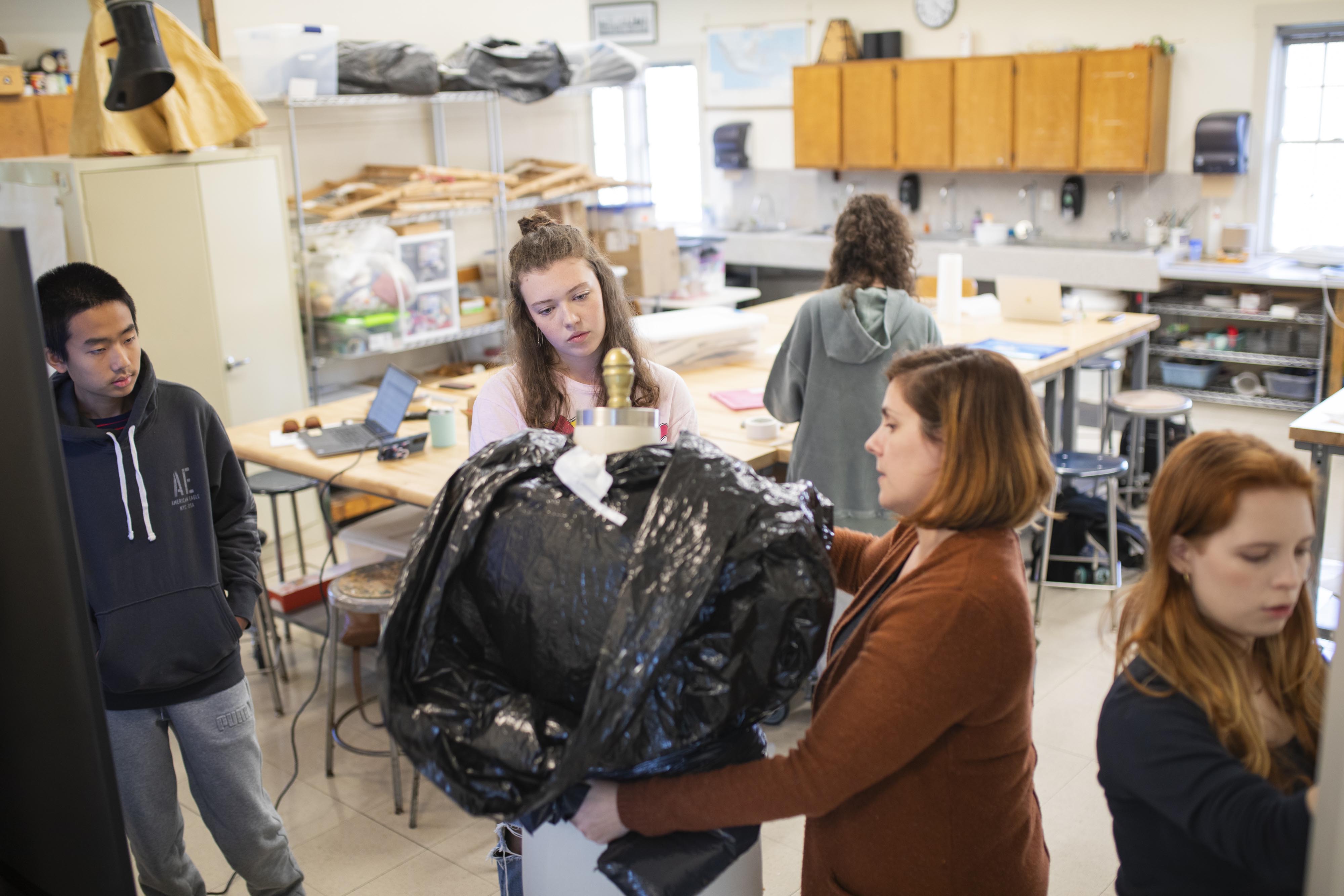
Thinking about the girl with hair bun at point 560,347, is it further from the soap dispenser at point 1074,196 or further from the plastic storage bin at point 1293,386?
the soap dispenser at point 1074,196

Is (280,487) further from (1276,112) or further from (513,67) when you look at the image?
(1276,112)

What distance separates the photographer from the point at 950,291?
16.2 ft

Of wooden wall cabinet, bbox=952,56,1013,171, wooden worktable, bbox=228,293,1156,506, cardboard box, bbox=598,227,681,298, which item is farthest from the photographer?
wooden wall cabinet, bbox=952,56,1013,171

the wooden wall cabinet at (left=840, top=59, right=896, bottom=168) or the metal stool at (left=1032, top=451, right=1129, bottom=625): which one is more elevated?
the wooden wall cabinet at (left=840, top=59, right=896, bottom=168)

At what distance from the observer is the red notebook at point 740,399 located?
3.86 m

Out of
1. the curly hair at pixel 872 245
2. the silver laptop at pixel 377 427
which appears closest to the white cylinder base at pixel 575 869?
the curly hair at pixel 872 245

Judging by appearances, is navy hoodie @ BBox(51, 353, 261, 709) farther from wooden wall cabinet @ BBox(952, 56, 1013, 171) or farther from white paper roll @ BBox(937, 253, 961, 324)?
wooden wall cabinet @ BBox(952, 56, 1013, 171)

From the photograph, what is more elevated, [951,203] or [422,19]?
[422,19]

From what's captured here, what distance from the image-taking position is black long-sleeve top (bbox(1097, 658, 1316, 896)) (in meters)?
1.03

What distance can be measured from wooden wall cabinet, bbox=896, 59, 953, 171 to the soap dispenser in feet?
2.56

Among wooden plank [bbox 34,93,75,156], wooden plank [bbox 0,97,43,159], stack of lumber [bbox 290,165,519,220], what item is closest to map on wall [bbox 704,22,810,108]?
stack of lumber [bbox 290,165,519,220]

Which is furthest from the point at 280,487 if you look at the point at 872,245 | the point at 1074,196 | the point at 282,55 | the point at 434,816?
the point at 1074,196

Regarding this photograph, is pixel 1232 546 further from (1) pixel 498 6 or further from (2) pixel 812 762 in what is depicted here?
(1) pixel 498 6

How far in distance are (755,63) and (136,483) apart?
7.80 metres
